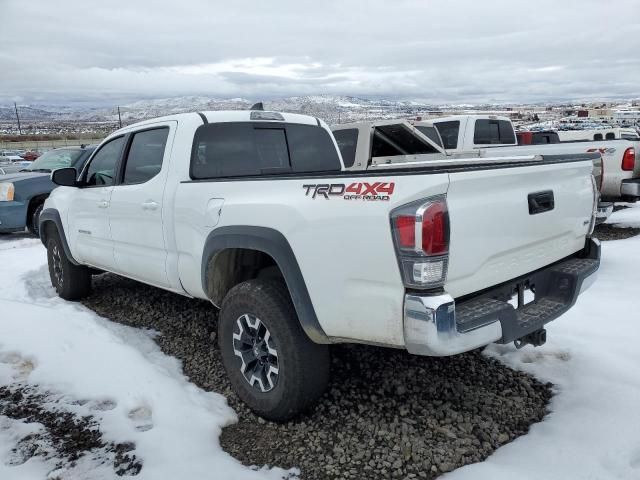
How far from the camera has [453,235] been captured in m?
2.44

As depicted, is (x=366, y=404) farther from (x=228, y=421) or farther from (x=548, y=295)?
(x=548, y=295)

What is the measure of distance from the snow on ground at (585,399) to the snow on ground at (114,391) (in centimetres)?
137

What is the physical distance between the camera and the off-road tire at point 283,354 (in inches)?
115

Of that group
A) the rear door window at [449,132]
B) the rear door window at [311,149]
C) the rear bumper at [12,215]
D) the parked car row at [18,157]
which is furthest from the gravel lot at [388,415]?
the parked car row at [18,157]

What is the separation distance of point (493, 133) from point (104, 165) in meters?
8.37

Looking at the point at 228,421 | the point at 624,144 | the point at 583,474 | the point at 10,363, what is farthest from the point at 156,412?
the point at 624,144

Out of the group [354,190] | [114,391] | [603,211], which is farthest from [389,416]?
[603,211]

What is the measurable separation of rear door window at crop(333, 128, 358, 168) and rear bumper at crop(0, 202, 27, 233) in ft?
19.4

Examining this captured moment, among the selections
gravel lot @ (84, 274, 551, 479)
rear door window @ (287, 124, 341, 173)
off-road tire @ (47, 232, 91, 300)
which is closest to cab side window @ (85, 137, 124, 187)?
off-road tire @ (47, 232, 91, 300)

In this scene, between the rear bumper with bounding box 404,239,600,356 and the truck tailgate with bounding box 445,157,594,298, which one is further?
the truck tailgate with bounding box 445,157,594,298

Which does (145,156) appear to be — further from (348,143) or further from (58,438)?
(348,143)

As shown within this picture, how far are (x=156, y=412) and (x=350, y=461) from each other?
4.18ft

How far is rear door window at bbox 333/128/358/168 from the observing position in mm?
8016

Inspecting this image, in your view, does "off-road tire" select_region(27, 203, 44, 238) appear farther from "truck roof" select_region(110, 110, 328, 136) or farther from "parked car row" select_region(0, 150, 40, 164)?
"parked car row" select_region(0, 150, 40, 164)
